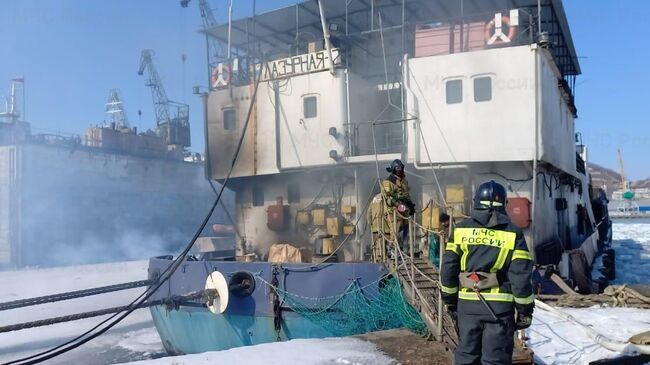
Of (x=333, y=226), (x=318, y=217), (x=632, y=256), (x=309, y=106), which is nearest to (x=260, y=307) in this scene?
(x=333, y=226)

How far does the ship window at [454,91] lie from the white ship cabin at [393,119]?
0.02m

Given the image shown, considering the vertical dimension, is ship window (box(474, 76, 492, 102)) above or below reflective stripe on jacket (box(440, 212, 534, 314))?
above

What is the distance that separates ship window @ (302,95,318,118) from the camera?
11.7 meters

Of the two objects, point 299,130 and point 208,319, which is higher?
point 299,130

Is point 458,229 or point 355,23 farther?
point 355,23

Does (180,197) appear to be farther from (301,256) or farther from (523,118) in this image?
(523,118)

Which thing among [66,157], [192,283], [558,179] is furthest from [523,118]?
[66,157]

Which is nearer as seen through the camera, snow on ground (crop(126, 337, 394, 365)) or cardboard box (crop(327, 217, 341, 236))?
snow on ground (crop(126, 337, 394, 365))

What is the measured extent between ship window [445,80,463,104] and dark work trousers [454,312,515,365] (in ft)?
24.0

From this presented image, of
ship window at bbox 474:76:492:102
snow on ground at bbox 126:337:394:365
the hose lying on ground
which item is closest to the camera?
snow on ground at bbox 126:337:394:365

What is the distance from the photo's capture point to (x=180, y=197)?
34906 mm

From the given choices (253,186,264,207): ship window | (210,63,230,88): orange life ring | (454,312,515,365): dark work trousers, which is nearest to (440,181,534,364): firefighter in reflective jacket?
(454,312,515,365): dark work trousers

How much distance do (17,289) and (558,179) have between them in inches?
707

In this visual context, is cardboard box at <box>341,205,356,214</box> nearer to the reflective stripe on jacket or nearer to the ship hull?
the ship hull
